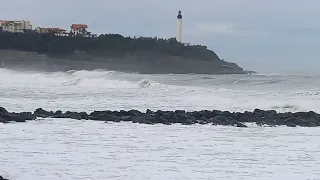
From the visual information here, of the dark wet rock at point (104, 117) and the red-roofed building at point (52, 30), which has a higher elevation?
the red-roofed building at point (52, 30)

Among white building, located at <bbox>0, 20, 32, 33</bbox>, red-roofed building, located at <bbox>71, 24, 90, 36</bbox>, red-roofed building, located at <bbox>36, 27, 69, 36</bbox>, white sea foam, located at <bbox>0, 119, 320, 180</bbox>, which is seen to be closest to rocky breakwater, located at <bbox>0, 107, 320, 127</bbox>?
white sea foam, located at <bbox>0, 119, 320, 180</bbox>

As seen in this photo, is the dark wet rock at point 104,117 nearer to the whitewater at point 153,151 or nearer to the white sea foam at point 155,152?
the whitewater at point 153,151

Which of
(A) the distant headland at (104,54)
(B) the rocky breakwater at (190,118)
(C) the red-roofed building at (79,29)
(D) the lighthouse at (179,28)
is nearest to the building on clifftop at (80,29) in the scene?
(C) the red-roofed building at (79,29)

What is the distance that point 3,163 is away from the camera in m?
6.52

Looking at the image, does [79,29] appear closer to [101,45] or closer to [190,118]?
[101,45]

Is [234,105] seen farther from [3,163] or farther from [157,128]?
[3,163]

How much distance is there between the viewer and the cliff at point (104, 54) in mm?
74375

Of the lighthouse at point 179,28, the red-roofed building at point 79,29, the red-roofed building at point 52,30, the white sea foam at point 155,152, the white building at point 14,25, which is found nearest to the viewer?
the white sea foam at point 155,152

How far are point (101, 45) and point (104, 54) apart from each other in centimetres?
261

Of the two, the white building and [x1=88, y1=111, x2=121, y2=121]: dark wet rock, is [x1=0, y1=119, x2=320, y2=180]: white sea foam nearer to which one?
[x1=88, y1=111, x2=121, y2=121]: dark wet rock

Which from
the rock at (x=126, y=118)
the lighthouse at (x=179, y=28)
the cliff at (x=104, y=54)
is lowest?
the rock at (x=126, y=118)

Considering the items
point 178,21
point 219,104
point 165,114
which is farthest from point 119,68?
point 165,114

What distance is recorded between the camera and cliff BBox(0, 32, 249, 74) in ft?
244

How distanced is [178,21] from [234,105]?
203 ft
